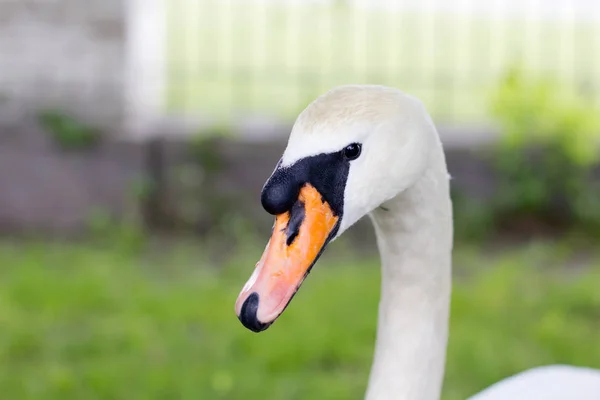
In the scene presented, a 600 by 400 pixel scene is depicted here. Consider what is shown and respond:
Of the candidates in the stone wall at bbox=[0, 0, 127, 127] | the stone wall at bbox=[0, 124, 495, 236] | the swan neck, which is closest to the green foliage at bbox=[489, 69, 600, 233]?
the stone wall at bbox=[0, 124, 495, 236]

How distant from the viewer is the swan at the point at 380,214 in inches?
46.5

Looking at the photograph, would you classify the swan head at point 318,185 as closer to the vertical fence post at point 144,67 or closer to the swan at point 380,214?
the swan at point 380,214

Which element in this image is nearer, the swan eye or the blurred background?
the swan eye

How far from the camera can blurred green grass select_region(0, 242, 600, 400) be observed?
2.96m

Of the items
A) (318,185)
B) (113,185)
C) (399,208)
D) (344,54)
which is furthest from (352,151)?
(344,54)


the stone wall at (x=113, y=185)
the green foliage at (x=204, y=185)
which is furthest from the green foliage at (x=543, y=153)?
the green foliage at (x=204, y=185)

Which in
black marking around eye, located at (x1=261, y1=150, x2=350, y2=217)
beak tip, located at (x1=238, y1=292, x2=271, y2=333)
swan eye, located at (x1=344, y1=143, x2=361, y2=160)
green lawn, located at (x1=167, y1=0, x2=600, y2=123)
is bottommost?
green lawn, located at (x1=167, y1=0, x2=600, y2=123)

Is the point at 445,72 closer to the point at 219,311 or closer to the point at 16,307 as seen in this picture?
the point at 219,311

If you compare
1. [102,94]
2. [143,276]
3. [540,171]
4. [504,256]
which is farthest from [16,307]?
[540,171]

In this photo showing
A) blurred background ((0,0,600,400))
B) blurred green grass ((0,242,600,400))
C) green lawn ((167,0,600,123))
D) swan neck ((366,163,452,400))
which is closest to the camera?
swan neck ((366,163,452,400))

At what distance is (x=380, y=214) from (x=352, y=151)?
255 mm

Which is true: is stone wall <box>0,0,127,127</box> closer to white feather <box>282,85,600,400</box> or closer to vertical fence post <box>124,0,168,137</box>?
vertical fence post <box>124,0,168,137</box>

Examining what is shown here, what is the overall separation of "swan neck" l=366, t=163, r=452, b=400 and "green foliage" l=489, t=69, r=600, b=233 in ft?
12.4

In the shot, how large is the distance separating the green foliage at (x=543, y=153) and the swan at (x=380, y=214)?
3794 mm
